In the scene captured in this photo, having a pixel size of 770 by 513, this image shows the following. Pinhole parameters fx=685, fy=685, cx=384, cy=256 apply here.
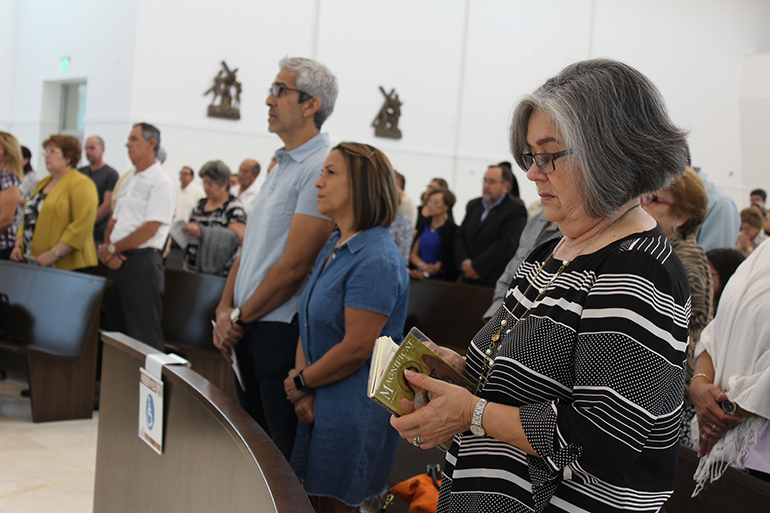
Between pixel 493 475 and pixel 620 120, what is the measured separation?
2.09ft

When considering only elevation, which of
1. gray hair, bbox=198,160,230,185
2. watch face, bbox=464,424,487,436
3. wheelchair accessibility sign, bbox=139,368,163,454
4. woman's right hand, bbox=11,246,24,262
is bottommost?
wheelchair accessibility sign, bbox=139,368,163,454

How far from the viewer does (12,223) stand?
5312 mm

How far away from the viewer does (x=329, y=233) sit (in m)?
2.52

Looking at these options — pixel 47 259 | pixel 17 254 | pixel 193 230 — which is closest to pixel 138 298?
pixel 193 230

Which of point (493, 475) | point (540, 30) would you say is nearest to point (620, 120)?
point (493, 475)

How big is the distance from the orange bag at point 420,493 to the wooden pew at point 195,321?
100 inches

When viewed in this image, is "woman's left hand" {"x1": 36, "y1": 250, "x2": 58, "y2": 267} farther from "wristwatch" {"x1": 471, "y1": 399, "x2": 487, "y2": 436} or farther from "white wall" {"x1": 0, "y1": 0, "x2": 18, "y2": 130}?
"white wall" {"x1": 0, "y1": 0, "x2": 18, "y2": 130}

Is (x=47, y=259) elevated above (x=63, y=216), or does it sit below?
below

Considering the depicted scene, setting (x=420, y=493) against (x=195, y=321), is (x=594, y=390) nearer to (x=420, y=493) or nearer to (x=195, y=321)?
(x=420, y=493)

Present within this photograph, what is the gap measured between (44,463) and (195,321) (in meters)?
1.34

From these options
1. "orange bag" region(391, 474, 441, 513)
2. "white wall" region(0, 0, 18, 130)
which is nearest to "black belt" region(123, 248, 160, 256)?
"orange bag" region(391, 474, 441, 513)

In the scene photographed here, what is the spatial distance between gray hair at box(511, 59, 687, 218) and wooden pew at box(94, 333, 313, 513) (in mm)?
705

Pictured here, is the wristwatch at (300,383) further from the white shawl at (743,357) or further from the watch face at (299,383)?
the white shawl at (743,357)

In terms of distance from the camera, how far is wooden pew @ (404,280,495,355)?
15.3ft
